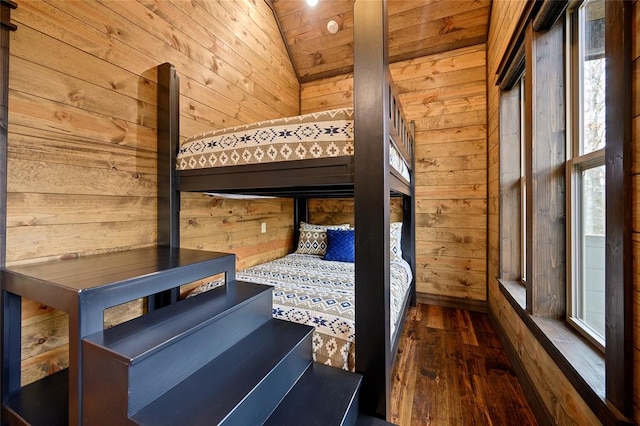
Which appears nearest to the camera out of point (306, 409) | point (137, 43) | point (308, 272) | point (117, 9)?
point (306, 409)

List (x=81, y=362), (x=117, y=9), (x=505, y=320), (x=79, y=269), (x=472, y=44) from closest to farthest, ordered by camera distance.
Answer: (x=81, y=362)
(x=79, y=269)
(x=117, y=9)
(x=505, y=320)
(x=472, y=44)

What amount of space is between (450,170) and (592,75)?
1.55 meters

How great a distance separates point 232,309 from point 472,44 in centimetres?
324

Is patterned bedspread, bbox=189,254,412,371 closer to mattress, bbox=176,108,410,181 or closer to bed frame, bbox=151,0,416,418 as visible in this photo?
bed frame, bbox=151,0,416,418

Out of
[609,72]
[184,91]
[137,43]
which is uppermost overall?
[137,43]

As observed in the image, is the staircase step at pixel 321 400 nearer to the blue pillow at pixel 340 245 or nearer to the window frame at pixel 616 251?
the window frame at pixel 616 251

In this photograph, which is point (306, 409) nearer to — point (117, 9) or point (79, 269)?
point (79, 269)

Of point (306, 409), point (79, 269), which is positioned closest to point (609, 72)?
point (306, 409)

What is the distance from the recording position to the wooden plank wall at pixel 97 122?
3.64ft

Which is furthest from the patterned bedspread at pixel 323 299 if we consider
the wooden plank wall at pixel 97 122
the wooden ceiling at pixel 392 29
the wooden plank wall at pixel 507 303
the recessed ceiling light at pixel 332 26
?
the recessed ceiling light at pixel 332 26

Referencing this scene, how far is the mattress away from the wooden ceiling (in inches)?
83.5

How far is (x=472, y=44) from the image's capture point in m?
2.64

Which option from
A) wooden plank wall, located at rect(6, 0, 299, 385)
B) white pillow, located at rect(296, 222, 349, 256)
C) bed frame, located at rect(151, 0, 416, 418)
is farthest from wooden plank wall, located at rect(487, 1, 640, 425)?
wooden plank wall, located at rect(6, 0, 299, 385)

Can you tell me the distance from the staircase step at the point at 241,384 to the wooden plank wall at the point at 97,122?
0.89 meters
